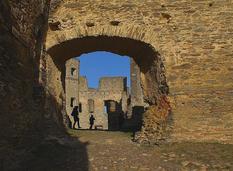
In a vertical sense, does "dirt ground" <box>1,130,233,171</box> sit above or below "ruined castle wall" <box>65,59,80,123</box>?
below

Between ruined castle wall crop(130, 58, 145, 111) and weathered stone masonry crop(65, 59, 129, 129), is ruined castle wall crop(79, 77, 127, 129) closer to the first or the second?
weathered stone masonry crop(65, 59, 129, 129)

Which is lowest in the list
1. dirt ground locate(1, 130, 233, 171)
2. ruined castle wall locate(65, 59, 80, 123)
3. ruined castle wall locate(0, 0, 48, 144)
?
dirt ground locate(1, 130, 233, 171)

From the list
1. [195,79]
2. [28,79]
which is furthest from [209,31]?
[28,79]

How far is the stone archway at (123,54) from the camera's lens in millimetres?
9117

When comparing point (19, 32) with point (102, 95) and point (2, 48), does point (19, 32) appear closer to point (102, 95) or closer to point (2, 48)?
point (2, 48)

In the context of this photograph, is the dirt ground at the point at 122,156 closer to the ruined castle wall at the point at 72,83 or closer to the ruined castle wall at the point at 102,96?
the ruined castle wall at the point at 72,83

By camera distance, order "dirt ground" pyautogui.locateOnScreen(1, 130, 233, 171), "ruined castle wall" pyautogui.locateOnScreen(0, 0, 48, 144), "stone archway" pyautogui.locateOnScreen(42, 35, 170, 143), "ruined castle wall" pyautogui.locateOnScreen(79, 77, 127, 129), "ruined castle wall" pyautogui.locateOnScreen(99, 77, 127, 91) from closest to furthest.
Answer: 1. "ruined castle wall" pyautogui.locateOnScreen(0, 0, 48, 144)
2. "dirt ground" pyautogui.locateOnScreen(1, 130, 233, 171)
3. "stone archway" pyautogui.locateOnScreen(42, 35, 170, 143)
4. "ruined castle wall" pyautogui.locateOnScreen(79, 77, 127, 129)
5. "ruined castle wall" pyautogui.locateOnScreen(99, 77, 127, 91)

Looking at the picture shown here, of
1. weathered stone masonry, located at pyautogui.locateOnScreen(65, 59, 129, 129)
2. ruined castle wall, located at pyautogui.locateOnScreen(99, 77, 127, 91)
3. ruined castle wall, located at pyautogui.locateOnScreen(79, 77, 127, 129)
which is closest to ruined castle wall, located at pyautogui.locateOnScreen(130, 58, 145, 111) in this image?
weathered stone masonry, located at pyautogui.locateOnScreen(65, 59, 129, 129)

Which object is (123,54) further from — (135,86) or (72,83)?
(72,83)

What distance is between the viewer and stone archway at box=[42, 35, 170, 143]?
29.9 feet

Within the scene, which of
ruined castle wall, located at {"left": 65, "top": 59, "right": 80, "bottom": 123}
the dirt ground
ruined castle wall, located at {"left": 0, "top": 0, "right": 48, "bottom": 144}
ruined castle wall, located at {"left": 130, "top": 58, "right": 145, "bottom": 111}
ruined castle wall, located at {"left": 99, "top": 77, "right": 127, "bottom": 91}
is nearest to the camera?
ruined castle wall, located at {"left": 0, "top": 0, "right": 48, "bottom": 144}

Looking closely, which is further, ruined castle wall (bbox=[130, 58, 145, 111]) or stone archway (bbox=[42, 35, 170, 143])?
ruined castle wall (bbox=[130, 58, 145, 111])

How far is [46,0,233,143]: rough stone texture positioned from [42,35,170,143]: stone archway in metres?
0.05

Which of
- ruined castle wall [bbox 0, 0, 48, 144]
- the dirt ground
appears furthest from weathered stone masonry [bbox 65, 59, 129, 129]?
the dirt ground
